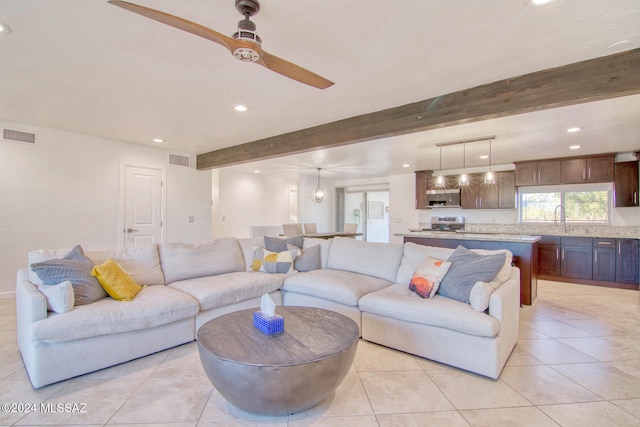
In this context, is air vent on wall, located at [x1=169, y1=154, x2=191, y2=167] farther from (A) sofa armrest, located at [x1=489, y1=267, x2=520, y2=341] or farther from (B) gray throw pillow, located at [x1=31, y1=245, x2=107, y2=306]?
(A) sofa armrest, located at [x1=489, y1=267, x2=520, y2=341]

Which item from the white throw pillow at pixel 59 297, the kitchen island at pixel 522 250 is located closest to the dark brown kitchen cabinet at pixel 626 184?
the kitchen island at pixel 522 250

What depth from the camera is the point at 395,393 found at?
6.73ft

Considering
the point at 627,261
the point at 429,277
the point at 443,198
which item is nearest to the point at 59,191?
→ the point at 429,277

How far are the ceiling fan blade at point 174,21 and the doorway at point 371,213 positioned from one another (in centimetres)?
784

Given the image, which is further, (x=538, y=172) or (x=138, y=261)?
(x=538, y=172)

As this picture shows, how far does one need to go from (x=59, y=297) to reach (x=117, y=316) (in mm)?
392

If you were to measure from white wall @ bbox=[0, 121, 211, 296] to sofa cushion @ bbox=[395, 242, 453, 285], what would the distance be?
4.41 m

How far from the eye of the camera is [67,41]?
86.0 inches

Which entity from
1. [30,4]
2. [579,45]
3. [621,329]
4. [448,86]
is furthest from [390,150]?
[30,4]

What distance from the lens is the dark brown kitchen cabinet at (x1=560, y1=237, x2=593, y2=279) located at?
17.5ft

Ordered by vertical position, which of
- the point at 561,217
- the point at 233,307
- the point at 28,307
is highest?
the point at 561,217

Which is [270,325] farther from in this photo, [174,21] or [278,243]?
[278,243]

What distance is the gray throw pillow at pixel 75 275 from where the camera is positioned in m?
2.27

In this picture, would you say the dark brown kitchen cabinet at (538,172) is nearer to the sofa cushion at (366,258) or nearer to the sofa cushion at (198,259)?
the sofa cushion at (366,258)
